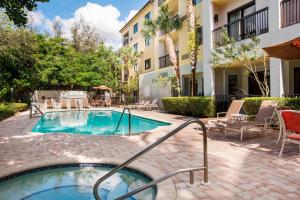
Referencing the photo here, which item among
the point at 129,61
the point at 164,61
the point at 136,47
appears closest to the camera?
the point at 164,61

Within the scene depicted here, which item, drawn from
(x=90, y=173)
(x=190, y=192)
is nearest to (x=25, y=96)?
(x=90, y=173)

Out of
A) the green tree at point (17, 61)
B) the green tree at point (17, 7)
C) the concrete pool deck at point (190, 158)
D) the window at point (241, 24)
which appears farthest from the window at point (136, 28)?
the green tree at point (17, 7)

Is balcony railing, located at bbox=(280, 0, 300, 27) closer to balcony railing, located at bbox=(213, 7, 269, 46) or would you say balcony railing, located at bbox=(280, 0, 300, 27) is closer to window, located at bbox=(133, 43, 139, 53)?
balcony railing, located at bbox=(213, 7, 269, 46)

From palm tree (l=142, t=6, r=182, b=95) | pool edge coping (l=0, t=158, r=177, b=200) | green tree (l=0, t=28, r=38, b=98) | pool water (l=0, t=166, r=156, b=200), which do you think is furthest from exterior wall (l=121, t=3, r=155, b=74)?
pool water (l=0, t=166, r=156, b=200)

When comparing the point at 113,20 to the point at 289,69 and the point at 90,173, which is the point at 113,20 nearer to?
the point at 289,69

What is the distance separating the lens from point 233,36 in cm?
1636

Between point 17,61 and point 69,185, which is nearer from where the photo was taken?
point 69,185

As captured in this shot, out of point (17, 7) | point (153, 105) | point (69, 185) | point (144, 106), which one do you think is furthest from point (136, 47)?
point (69, 185)

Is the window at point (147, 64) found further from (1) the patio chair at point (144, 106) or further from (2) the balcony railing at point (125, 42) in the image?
(2) the balcony railing at point (125, 42)

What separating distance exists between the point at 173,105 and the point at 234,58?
294 inches

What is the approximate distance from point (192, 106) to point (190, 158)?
429 inches

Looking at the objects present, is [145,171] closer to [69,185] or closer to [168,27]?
[69,185]

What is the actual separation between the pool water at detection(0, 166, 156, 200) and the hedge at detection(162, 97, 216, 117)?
10.5m

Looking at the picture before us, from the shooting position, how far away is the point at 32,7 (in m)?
7.69
